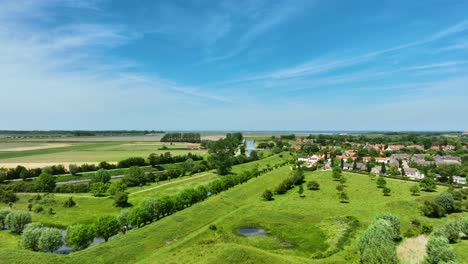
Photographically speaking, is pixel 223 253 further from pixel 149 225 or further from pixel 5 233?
pixel 5 233

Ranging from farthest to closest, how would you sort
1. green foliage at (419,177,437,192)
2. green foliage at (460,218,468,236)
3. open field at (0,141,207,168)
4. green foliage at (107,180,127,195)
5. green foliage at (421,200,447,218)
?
1. open field at (0,141,207,168)
2. green foliage at (419,177,437,192)
3. green foliage at (107,180,127,195)
4. green foliage at (421,200,447,218)
5. green foliage at (460,218,468,236)

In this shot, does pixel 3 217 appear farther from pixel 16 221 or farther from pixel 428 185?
pixel 428 185

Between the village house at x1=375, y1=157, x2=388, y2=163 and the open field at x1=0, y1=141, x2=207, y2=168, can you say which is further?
the village house at x1=375, y1=157, x2=388, y2=163

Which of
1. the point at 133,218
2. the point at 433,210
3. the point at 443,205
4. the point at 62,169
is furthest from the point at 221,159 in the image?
the point at 443,205

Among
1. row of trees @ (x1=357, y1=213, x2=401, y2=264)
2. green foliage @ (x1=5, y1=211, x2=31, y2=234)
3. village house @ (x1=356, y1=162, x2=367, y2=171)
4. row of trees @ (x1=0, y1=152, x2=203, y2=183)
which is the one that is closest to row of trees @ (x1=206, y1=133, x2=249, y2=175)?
row of trees @ (x1=0, y1=152, x2=203, y2=183)

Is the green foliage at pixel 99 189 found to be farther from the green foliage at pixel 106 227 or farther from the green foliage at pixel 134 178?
the green foliage at pixel 106 227

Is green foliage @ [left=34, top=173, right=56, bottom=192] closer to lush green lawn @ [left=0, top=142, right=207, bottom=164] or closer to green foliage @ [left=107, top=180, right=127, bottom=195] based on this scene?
green foliage @ [left=107, top=180, right=127, bottom=195]

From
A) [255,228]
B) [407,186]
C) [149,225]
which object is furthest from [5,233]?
[407,186]

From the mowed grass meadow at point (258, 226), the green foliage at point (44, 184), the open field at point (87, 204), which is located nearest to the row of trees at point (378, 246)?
the mowed grass meadow at point (258, 226)
